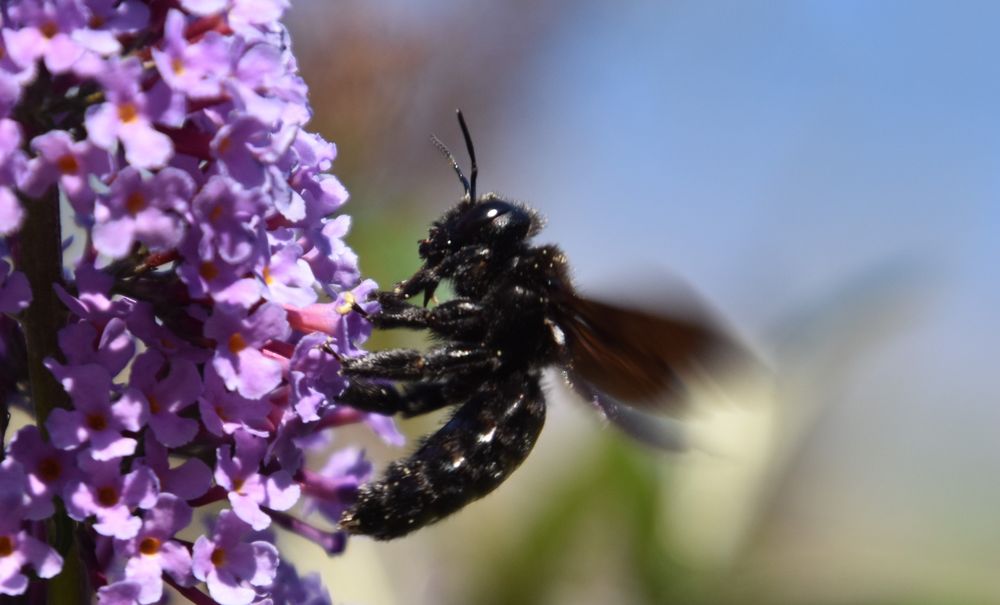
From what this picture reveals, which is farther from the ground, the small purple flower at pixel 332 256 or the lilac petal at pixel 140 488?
the small purple flower at pixel 332 256

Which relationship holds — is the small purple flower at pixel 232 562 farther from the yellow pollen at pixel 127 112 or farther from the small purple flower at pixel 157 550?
the yellow pollen at pixel 127 112

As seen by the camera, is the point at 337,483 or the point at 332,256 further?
the point at 337,483

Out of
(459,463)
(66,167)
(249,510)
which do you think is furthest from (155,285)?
(459,463)

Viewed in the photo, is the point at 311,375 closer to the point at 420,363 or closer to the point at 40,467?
the point at 420,363

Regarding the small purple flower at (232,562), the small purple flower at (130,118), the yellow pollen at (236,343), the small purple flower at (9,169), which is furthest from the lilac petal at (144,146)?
the small purple flower at (232,562)

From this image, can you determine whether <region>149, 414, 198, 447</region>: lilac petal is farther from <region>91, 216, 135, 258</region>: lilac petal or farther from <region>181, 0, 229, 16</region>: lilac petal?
<region>181, 0, 229, 16</region>: lilac petal

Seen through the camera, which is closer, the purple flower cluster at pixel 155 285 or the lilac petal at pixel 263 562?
the purple flower cluster at pixel 155 285

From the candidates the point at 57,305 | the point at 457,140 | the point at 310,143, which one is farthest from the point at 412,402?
the point at 457,140
